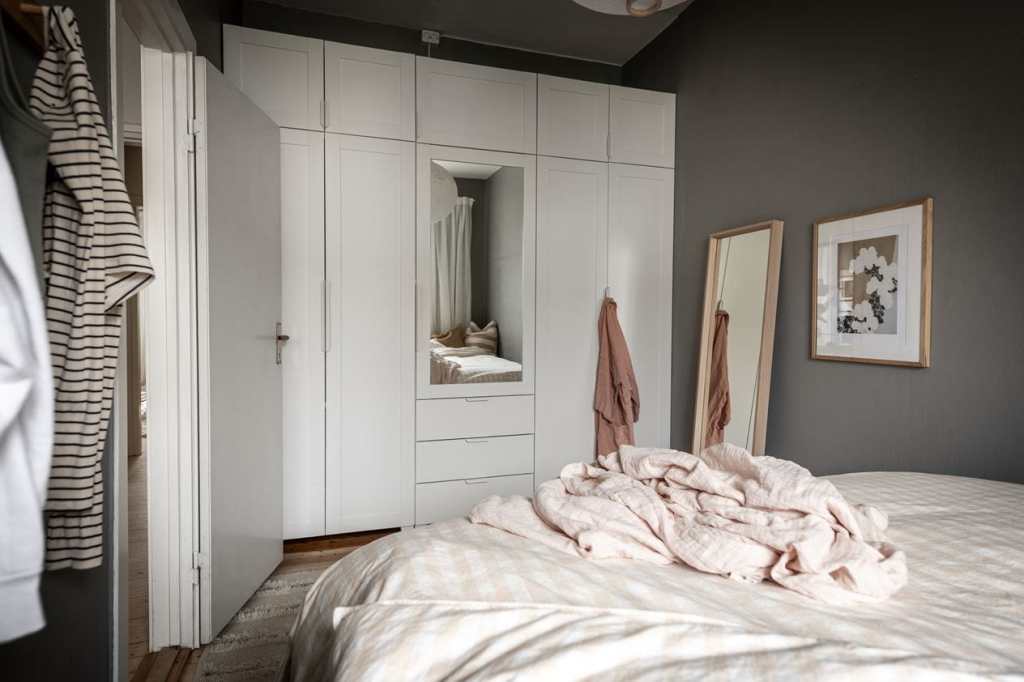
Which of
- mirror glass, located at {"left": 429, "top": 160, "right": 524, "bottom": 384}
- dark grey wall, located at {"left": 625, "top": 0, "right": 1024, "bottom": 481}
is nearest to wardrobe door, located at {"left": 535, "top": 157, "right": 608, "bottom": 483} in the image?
mirror glass, located at {"left": 429, "top": 160, "right": 524, "bottom": 384}

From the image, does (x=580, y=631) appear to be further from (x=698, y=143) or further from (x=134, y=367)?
(x=134, y=367)

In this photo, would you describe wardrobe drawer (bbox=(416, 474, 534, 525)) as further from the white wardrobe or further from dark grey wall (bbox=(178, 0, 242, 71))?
dark grey wall (bbox=(178, 0, 242, 71))

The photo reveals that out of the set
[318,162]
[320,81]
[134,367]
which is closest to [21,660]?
[318,162]

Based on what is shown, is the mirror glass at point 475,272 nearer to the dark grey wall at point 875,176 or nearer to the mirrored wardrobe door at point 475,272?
the mirrored wardrobe door at point 475,272

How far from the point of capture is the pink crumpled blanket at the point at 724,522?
92cm

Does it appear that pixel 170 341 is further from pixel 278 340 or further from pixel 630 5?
pixel 630 5

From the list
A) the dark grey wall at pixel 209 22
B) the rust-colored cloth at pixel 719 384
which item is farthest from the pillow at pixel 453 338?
the dark grey wall at pixel 209 22

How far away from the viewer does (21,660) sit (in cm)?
98

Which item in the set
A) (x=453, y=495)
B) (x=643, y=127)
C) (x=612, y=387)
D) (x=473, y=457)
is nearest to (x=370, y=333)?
(x=473, y=457)

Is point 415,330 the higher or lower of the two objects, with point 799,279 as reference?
lower

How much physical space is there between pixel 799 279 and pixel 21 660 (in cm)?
277

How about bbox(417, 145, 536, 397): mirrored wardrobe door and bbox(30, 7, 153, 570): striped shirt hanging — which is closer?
bbox(30, 7, 153, 570): striped shirt hanging

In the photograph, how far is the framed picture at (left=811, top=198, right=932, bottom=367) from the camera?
1.98m

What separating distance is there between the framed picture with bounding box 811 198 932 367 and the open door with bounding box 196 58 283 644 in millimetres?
2341
